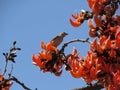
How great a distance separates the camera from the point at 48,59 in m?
2.89

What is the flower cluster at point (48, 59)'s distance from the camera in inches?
113

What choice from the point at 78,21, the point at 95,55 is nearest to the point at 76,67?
the point at 95,55

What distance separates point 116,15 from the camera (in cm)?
287

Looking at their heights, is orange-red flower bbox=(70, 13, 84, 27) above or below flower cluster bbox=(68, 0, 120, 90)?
above

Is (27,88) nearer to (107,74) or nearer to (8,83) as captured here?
(8,83)

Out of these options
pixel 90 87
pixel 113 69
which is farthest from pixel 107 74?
pixel 90 87

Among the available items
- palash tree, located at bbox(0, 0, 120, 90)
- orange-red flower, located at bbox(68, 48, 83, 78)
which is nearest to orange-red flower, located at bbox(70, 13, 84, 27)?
palash tree, located at bbox(0, 0, 120, 90)

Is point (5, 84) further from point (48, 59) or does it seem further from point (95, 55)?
point (95, 55)

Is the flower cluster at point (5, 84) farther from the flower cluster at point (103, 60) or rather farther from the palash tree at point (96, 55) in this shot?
the flower cluster at point (103, 60)

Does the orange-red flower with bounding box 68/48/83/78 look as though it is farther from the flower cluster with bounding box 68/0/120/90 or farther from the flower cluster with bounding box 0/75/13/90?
the flower cluster with bounding box 0/75/13/90

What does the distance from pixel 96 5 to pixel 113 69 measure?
567 millimetres

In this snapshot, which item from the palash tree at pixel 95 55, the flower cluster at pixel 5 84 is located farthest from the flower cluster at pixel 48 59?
the flower cluster at pixel 5 84

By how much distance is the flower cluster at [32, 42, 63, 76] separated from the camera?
2883 mm

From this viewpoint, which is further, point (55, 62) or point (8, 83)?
point (8, 83)
